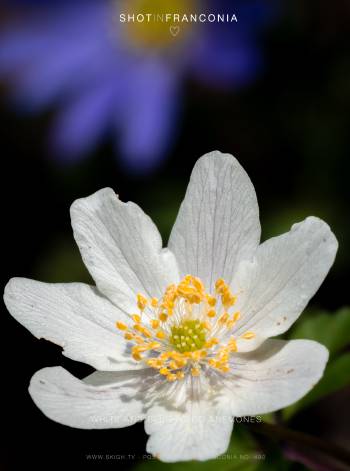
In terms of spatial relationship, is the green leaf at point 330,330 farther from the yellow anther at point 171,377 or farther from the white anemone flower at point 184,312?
the yellow anther at point 171,377

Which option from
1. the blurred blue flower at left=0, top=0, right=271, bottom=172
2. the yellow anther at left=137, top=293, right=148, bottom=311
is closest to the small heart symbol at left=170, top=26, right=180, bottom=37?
the blurred blue flower at left=0, top=0, right=271, bottom=172

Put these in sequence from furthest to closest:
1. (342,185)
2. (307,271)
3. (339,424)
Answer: (342,185) → (339,424) → (307,271)

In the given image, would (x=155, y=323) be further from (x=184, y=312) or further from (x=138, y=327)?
(x=184, y=312)

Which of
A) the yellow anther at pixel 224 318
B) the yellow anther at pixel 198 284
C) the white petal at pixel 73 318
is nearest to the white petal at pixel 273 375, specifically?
the yellow anther at pixel 224 318

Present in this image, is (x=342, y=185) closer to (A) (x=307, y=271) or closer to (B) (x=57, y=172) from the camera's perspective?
(B) (x=57, y=172)

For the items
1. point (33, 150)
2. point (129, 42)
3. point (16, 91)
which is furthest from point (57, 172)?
point (129, 42)

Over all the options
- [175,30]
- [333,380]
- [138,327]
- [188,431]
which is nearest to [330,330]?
[333,380]
